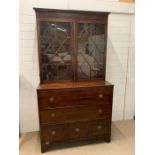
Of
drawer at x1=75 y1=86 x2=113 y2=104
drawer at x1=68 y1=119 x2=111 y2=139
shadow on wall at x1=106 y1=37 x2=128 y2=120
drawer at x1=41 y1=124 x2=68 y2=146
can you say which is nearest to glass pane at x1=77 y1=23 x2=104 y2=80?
drawer at x1=75 y1=86 x2=113 y2=104

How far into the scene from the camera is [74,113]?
7.57 ft

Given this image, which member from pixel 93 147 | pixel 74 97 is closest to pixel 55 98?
pixel 74 97

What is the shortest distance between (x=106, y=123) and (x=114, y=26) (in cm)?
159

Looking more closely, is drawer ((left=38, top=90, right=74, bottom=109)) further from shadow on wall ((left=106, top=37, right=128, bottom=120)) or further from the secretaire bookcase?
shadow on wall ((left=106, top=37, right=128, bottom=120))

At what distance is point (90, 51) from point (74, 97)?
2.41 feet

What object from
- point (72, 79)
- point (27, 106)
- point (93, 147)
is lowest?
point (93, 147)

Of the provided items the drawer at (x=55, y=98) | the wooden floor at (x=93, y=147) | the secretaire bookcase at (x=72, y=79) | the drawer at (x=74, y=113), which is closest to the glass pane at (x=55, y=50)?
the secretaire bookcase at (x=72, y=79)

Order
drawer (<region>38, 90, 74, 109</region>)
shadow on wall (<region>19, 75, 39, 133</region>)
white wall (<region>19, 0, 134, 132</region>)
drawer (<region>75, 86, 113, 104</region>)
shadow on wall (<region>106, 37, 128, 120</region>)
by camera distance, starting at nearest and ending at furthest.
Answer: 1. drawer (<region>38, 90, 74, 109</region>)
2. drawer (<region>75, 86, 113, 104</region>)
3. white wall (<region>19, 0, 134, 132</region>)
4. shadow on wall (<region>19, 75, 39, 133</region>)
5. shadow on wall (<region>106, 37, 128, 120</region>)

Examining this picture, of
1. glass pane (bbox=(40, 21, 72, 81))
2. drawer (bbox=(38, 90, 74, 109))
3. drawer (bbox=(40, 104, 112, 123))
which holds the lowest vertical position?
drawer (bbox=(40, 104, 112, 123))

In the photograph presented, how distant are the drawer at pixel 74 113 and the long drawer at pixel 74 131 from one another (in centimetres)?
7

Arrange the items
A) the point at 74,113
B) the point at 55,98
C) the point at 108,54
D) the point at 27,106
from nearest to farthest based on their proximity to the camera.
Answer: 1. the point at 55,98
2. the point at 74,113
3. the point at 27,106
4. the point at 108,54

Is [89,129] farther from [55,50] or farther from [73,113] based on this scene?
[55,50]

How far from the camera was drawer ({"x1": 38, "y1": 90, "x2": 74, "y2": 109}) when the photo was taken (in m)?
2.17

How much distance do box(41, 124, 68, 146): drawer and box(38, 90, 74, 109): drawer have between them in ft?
0.97
